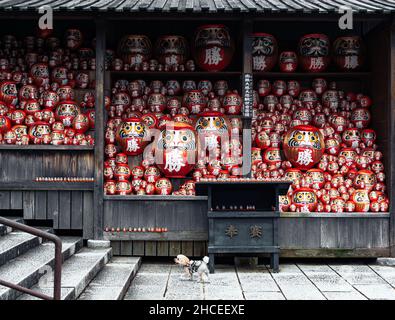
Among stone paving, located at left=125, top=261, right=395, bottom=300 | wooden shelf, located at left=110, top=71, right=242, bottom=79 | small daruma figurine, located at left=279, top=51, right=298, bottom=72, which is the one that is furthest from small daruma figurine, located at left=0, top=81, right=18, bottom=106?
small daruma figurine, located at left=279, top=51, right=298, bottom=72

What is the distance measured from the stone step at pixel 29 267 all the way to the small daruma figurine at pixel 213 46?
Answer: 3962 mm

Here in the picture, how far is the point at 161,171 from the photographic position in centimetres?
936

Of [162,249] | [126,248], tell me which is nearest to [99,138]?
[126,248]

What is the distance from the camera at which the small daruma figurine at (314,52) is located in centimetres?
982

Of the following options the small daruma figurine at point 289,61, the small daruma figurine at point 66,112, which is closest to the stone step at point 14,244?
the small daruma figurine at point 66,112

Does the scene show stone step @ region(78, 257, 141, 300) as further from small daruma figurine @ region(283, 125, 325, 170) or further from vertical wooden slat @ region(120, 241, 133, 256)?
small daruma figurine @ region(283, 125, 325, 170)

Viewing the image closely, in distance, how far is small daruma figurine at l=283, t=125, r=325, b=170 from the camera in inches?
368

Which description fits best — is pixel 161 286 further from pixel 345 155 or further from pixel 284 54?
pixel 284 54

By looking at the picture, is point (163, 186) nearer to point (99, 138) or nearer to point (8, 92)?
point (99, 138)

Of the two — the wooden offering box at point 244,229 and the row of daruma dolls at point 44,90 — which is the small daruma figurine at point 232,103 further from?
the row of daruma dolls at point 44,90

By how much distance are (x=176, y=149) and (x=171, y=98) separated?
1.21 meters

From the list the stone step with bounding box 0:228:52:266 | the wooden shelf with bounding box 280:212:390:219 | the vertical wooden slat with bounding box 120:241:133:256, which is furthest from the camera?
the vertical wooden slat with bounding box 120:241:133:256

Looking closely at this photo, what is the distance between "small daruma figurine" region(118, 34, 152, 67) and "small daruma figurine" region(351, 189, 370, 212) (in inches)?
173

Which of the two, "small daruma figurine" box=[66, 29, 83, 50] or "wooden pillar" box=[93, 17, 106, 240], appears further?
"small daruma figurine" box=[66, 29, 83, 50]
